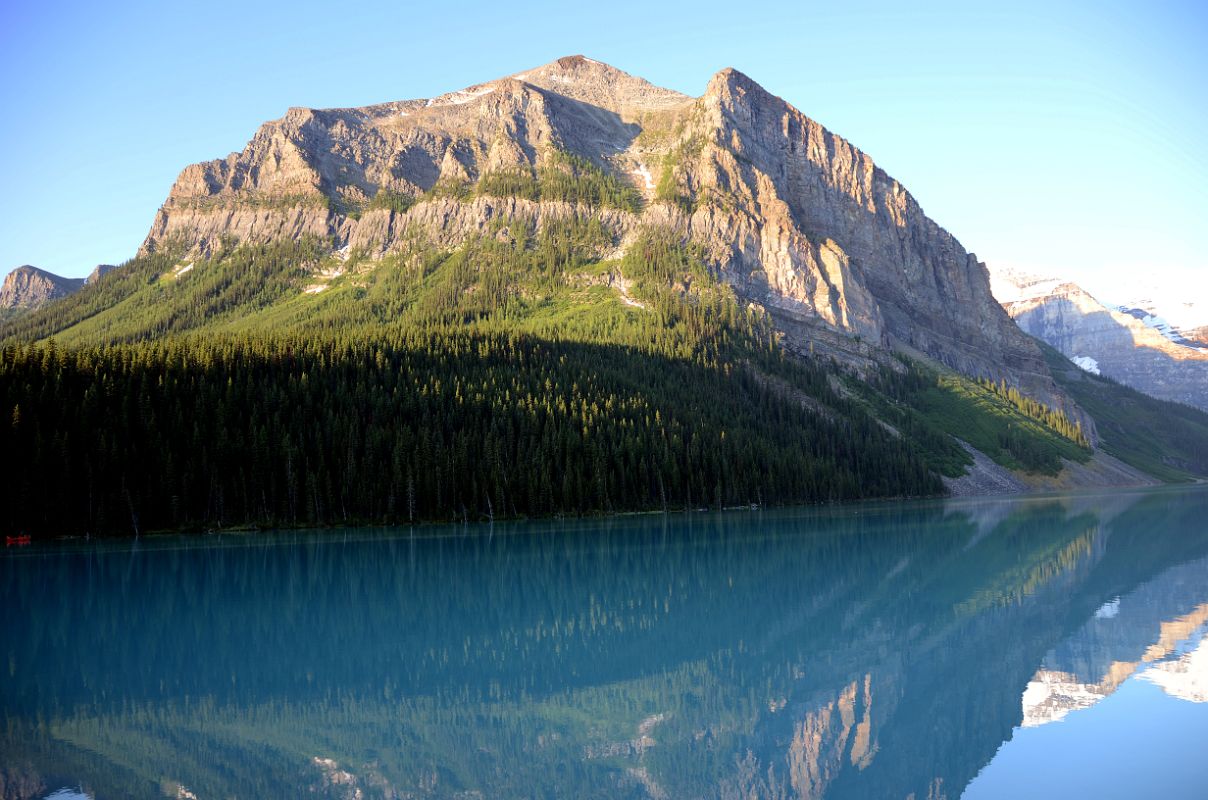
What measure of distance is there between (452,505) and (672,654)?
2982 inches

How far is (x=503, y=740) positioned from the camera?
21.0 metres

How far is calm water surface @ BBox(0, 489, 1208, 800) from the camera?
18859 millimetres

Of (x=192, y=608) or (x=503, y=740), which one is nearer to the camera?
(x=503, y=740)

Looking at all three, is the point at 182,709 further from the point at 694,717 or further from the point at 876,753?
the point at 876,753

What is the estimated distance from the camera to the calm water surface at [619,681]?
1886 centimetres

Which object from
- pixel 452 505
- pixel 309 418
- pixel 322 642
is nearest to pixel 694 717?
pixel 322 642

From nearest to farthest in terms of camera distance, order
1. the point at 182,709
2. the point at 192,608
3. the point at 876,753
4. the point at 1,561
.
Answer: the point at 876,753
the point at 182,709
the point at 192,608
the point at 1,561

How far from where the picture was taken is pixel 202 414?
9756 centimetres

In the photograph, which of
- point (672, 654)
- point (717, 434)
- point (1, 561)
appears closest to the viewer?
point (672, 654)

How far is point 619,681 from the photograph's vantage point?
26.6 m

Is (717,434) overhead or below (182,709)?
overhead

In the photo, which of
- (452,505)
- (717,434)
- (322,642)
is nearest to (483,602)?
(322,642)

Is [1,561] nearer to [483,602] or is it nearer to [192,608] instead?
[192,608]

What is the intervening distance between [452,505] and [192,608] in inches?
2403
